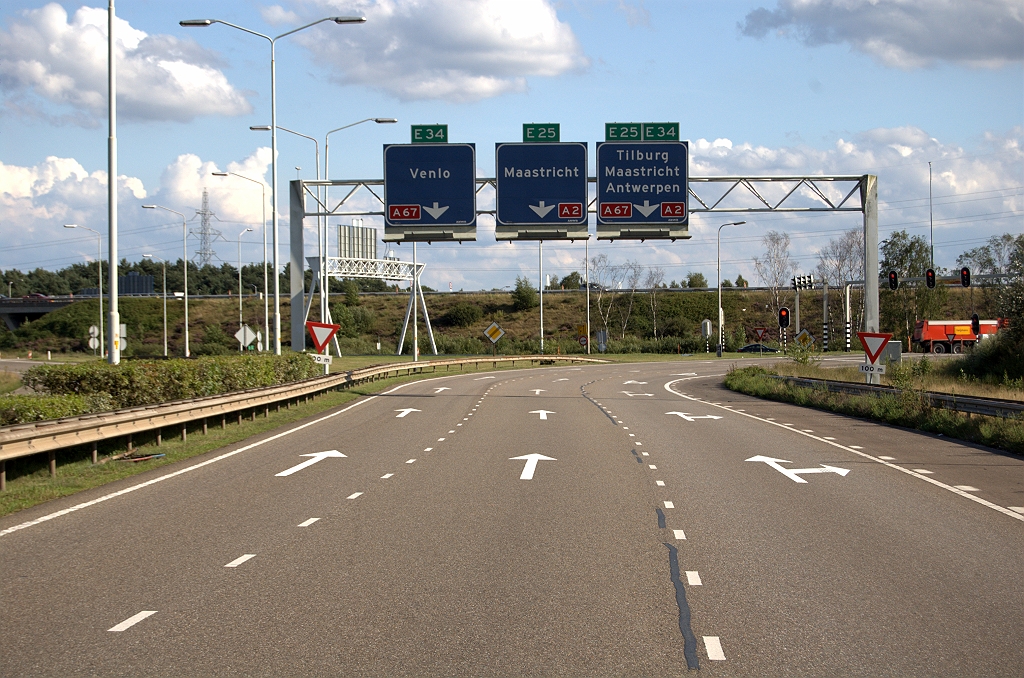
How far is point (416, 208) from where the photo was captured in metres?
34.8

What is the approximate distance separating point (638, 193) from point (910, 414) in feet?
49.7

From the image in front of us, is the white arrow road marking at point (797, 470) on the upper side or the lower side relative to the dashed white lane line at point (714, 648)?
lower

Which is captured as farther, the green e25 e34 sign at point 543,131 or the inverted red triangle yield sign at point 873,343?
the green e25 e34 sign at point 543,131

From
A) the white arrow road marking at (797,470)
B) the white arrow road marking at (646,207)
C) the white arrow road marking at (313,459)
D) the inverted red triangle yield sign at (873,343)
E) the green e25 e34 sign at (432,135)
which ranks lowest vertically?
the white arrow road marking at (313,459)

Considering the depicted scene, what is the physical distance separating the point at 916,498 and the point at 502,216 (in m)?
24.4

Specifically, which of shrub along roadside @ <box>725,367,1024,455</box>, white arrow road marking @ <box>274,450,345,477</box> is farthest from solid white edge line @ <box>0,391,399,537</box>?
shrub along roadside @ <box>725,367,1024,455</box>

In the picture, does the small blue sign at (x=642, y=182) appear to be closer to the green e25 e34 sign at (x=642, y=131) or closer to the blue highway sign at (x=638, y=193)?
the blue highway sign at (x=638, y=193)

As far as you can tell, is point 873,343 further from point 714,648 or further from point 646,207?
point 714,648

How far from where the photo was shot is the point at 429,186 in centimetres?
3484

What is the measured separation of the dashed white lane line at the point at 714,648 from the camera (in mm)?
5887

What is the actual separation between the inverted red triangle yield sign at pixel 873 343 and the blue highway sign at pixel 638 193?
9071 mm

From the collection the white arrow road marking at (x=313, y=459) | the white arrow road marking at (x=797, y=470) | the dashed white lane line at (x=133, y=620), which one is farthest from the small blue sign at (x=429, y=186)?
the dashed white lane line at (x=133, y=620)

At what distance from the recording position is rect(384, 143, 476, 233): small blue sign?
34.7 metres

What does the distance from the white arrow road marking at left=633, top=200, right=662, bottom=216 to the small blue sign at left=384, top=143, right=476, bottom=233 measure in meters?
6.01
